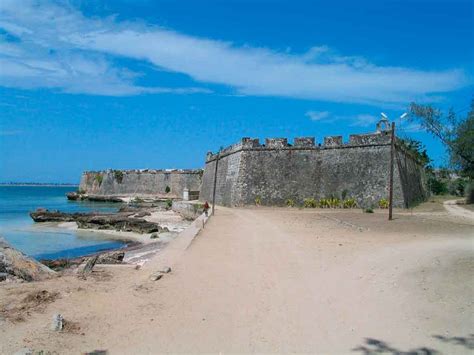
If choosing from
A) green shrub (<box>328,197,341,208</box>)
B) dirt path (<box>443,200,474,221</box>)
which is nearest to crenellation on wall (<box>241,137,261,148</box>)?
green shrub (<box>328,197,341,208</box>)

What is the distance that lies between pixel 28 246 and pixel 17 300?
13.3 metres

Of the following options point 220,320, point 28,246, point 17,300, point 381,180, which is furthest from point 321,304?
point 381,180

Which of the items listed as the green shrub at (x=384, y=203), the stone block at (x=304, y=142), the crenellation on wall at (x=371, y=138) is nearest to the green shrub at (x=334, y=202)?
the green shrub at (x=384, y=203)

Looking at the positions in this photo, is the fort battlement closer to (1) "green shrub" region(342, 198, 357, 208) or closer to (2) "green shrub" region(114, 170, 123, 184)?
(1) "green shrub" region(342, 198, 357, 208)

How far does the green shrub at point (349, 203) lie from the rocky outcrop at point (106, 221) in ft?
33.6

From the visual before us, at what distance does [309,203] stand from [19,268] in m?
19.9

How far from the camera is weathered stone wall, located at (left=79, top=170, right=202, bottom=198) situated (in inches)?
2087

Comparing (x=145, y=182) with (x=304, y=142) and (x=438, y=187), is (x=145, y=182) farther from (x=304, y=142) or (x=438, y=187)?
(x=438, y=187)

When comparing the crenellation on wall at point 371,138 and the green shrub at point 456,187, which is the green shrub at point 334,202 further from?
the green shrub at point 456,187

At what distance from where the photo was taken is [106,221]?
24.5 metres

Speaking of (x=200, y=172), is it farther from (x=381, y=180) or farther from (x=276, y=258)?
(x=276, y=258)

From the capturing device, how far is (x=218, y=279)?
7.64m

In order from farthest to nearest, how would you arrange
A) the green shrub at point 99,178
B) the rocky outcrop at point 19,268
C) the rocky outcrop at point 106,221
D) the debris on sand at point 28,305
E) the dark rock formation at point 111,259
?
the green shrub at point 99,178 → the rocky outcrop at point 106,221 → the dark rock formation at point 111,259 → the rocky outcrop at point 19,268 → the debris on sand at point 28,305

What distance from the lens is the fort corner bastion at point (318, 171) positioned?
23938 millimetres
